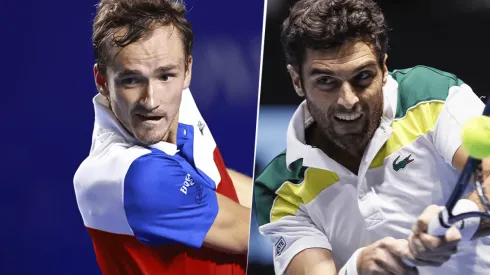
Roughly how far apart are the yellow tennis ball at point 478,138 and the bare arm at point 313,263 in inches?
28.7

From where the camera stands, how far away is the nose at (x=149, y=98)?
8.51 feet

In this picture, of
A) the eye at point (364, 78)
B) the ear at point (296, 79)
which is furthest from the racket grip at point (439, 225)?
the ear at point (296, 79)

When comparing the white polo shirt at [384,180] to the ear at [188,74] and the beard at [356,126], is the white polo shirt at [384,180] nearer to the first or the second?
the beard at [356,126]

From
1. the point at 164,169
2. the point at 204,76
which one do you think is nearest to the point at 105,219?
the point at 164,169

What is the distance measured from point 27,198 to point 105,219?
0.43 m

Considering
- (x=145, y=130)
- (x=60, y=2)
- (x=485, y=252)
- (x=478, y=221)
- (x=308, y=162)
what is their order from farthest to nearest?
1. (x=60, y=2)
2. (x=145, y=130)
3. (x=308, y=162)
4. (x=485, y=252)
5. (x=478, y=221)

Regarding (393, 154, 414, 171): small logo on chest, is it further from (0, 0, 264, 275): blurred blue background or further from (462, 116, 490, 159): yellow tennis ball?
(0, 0, 264, 275): blurred blue background

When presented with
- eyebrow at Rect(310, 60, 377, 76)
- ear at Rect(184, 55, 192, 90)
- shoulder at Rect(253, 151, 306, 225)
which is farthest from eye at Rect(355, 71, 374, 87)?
ear at Rect(184, 55, 192, 90)

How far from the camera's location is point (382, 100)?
2363 mm

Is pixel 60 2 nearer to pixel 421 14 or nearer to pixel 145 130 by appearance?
pixel 145 130

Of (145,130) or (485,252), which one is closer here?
(485,252)

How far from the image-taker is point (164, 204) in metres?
2.57

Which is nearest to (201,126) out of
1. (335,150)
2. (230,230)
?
(230,230)

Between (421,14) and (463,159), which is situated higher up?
(421,14)
